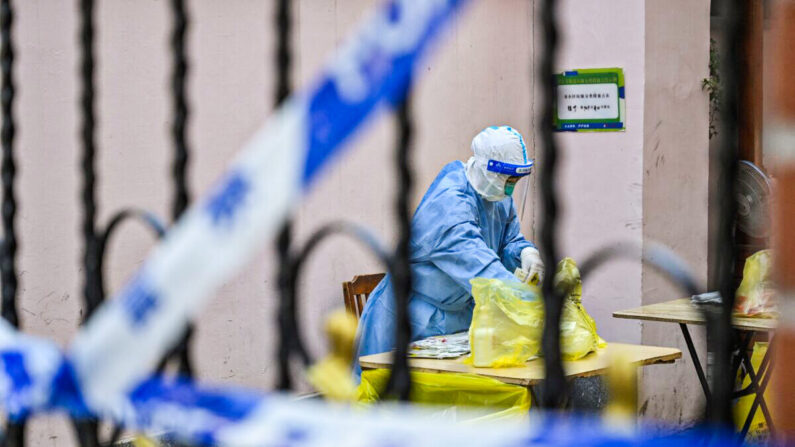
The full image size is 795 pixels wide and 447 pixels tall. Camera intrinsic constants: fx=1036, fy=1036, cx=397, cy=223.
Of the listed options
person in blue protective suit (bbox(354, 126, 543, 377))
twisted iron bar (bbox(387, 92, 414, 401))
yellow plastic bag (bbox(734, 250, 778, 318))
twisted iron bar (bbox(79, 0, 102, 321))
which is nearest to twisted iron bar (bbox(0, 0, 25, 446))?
twisted iron bar (bbox(79, 0, 102, 321))

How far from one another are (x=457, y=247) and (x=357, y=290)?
903 millimetres

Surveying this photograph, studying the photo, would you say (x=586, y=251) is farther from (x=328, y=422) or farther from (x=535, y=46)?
(x=328, y=422)

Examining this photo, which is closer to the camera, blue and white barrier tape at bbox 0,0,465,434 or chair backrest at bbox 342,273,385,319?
blue and white barrier tape at bbox 0,0,465,434

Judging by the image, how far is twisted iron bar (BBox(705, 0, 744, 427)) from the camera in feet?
2.64

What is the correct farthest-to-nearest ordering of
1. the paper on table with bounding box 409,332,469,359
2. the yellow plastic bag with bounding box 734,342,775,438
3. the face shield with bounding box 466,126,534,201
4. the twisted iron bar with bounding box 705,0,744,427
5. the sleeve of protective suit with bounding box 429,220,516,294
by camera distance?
the yellow plastic bag with bounding box 734,342,775,438 < the face shield with bounding box 466,126,534,201 < the sleeve of protective suit with bounding box 429,220,516,294 < the paper on table with bounding box 409,332,469,359 < the twisted iron bar with bounding box 705,0,744,427

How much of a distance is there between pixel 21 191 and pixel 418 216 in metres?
1.85

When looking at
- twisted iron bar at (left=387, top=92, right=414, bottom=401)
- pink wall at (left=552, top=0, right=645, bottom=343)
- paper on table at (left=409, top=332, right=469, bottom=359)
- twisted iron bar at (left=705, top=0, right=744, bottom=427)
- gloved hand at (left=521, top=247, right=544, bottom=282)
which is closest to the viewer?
twisted iron bar at (left=705, top=0, right=744, bottom=427)

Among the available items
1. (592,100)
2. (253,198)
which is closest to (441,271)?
(592,100)

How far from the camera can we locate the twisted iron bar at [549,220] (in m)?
0.90

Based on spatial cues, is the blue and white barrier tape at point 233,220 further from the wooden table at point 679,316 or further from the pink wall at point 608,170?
the pink wall at point 608,170

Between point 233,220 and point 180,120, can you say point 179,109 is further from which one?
point 233,220

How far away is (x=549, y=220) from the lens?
91cm

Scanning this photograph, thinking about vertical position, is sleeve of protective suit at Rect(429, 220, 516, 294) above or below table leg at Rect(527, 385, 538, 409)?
above

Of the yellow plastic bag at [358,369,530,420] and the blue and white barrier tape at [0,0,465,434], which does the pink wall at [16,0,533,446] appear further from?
the blue and white barrier tape at [0,0,465,434]
